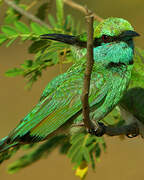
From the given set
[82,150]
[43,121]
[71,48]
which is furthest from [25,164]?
[71,48]

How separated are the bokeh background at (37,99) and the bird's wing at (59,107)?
365 centimetres

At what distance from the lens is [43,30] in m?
3.40

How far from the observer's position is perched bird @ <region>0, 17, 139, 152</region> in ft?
9.29

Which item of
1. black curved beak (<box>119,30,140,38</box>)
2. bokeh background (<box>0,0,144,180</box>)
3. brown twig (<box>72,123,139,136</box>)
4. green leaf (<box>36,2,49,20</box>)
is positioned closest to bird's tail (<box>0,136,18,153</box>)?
brown twig (<box>72,123,139,136</box>)

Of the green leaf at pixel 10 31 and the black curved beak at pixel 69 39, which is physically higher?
the green leaf at pixel 10 31

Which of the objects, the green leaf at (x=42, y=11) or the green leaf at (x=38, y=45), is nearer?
the green leaf at (x=38, y=45)

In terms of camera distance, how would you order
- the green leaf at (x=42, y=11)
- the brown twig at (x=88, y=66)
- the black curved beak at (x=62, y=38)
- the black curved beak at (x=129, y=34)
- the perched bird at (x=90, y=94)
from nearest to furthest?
the brown twig at (x=88, y=66)
the black curved beak at (x=129, y=34)
the perched bird at (x=90, y=94)
the black curved beak at (x=62, y=38)
the green leaf at (x=42, y=11)

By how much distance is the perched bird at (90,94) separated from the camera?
9.29ft

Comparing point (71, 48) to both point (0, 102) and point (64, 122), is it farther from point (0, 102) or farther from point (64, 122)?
point (0, 102)

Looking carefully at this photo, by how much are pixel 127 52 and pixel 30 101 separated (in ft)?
19.3

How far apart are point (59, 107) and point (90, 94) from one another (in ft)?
0.73

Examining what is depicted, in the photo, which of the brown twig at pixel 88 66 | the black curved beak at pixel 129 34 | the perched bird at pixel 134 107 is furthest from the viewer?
the perched bird at pixel 134 107

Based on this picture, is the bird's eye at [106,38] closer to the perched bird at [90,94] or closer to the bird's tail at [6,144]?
the perched bird at [90,94]

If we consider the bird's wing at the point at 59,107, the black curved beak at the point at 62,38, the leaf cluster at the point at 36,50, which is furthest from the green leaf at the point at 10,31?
the bird's wing at the point at 59,107
